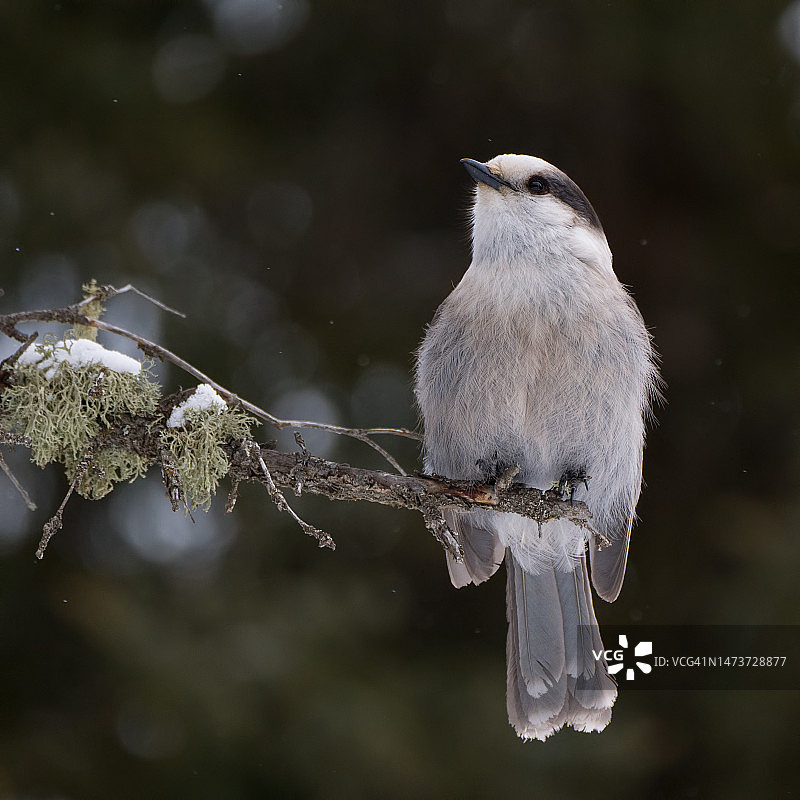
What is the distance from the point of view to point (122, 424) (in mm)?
1615

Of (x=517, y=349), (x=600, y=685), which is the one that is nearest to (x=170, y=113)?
(x=517, y=349)

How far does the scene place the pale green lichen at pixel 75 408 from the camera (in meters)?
1.53

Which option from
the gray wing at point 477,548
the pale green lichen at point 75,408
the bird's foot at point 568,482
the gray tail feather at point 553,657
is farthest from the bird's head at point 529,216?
the pale green lichen at point 75,408

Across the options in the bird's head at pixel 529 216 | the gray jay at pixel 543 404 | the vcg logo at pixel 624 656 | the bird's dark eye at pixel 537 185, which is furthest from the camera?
the vcg logo at pixel 624 656

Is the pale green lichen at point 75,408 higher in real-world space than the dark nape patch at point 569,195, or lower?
lower

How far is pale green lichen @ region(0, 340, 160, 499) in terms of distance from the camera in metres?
1.53

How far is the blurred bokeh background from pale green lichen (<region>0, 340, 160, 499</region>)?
74.6 inches

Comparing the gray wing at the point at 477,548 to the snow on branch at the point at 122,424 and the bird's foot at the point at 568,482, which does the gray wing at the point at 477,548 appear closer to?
the bird's foot at the point at 568,482

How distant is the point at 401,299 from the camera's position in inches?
177

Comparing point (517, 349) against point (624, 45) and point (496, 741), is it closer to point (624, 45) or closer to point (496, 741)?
point (496, 741)

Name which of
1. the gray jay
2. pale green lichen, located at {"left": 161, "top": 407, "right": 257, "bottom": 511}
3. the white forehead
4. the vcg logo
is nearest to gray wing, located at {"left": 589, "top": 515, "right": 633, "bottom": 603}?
the gray jay

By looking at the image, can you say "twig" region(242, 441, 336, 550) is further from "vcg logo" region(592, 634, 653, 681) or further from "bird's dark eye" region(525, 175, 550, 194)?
→ "vcg logo" region(592, 634, 653, 681)

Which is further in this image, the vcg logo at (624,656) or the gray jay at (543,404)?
the vcg logo at (624,656)

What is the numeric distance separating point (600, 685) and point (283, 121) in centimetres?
294
